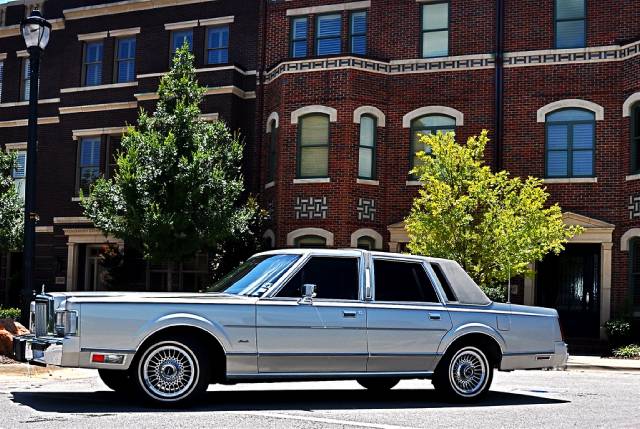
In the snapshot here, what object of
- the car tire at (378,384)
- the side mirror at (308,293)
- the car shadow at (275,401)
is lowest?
the car shadow at (275,401)

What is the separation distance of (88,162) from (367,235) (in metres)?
9.69

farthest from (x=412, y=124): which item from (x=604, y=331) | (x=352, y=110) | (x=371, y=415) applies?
(x=371, y=415)

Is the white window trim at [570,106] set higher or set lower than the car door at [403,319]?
higher

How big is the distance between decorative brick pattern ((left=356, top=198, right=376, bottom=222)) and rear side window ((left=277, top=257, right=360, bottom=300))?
1331 centimetres

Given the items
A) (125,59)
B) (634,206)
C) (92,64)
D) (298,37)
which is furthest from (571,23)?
(92,64)

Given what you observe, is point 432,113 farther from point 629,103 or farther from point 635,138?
point 635,138

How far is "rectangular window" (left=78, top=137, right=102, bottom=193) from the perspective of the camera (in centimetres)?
2773

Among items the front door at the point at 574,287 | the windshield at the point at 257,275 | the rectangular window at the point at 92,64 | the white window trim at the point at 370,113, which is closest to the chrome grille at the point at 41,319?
the windshield at the point at 257,275

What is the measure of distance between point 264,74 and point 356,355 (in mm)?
16916

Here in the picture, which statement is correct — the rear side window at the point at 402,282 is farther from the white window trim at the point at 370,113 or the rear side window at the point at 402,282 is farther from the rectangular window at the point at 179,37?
the rectangular window at the point at 179,37

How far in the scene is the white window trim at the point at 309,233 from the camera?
23.1m

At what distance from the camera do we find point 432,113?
2369 centimetres

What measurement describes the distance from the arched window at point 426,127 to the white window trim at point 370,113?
31.2 inches

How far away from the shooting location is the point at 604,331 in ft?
70.3
